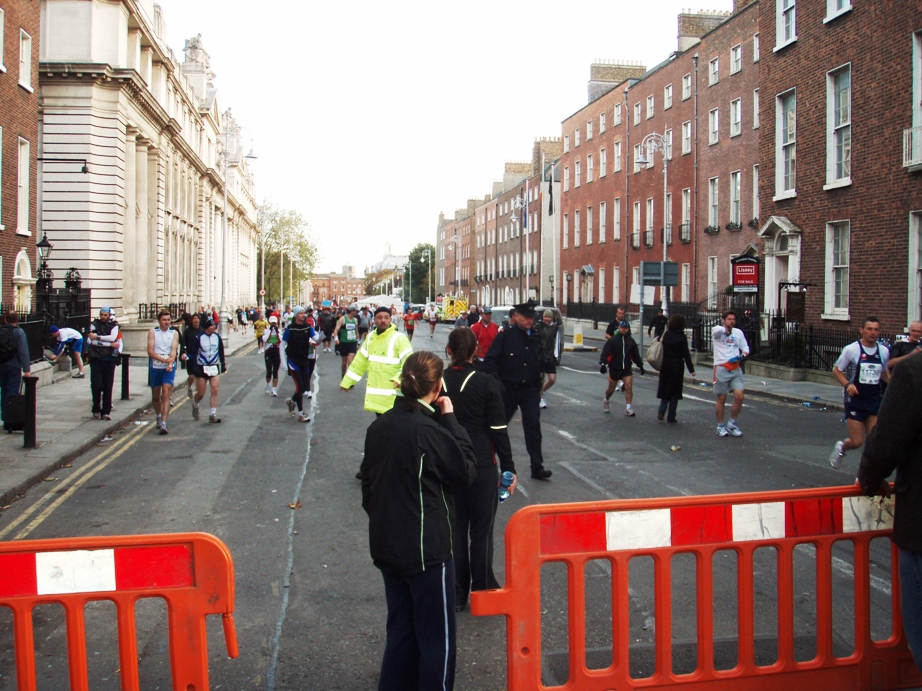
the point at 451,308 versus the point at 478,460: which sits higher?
the point at 451,308

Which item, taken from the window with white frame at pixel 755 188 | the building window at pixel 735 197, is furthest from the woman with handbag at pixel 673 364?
the building window at pixel 735 197

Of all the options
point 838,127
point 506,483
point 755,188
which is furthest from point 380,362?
point 755,188

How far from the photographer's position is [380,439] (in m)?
3.94

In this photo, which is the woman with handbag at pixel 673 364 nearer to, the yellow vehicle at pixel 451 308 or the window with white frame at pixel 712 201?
the window with white frame at pixel 712 201

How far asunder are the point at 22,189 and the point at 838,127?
2343cm

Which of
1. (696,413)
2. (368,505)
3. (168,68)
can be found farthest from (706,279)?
(368,505)

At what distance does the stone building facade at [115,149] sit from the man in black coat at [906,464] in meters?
35.3

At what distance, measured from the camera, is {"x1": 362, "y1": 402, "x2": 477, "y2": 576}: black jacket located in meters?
3.83

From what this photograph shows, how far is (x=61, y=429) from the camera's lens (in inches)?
527

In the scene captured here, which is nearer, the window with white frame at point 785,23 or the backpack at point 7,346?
the backpack at point 7,346

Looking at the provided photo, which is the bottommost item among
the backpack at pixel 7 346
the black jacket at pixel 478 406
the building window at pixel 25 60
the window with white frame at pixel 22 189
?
the black jacket at pixel 478 406

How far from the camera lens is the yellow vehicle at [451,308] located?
239ft

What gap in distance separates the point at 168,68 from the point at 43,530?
44316 mm

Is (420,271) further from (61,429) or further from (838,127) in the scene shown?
(61,429)
